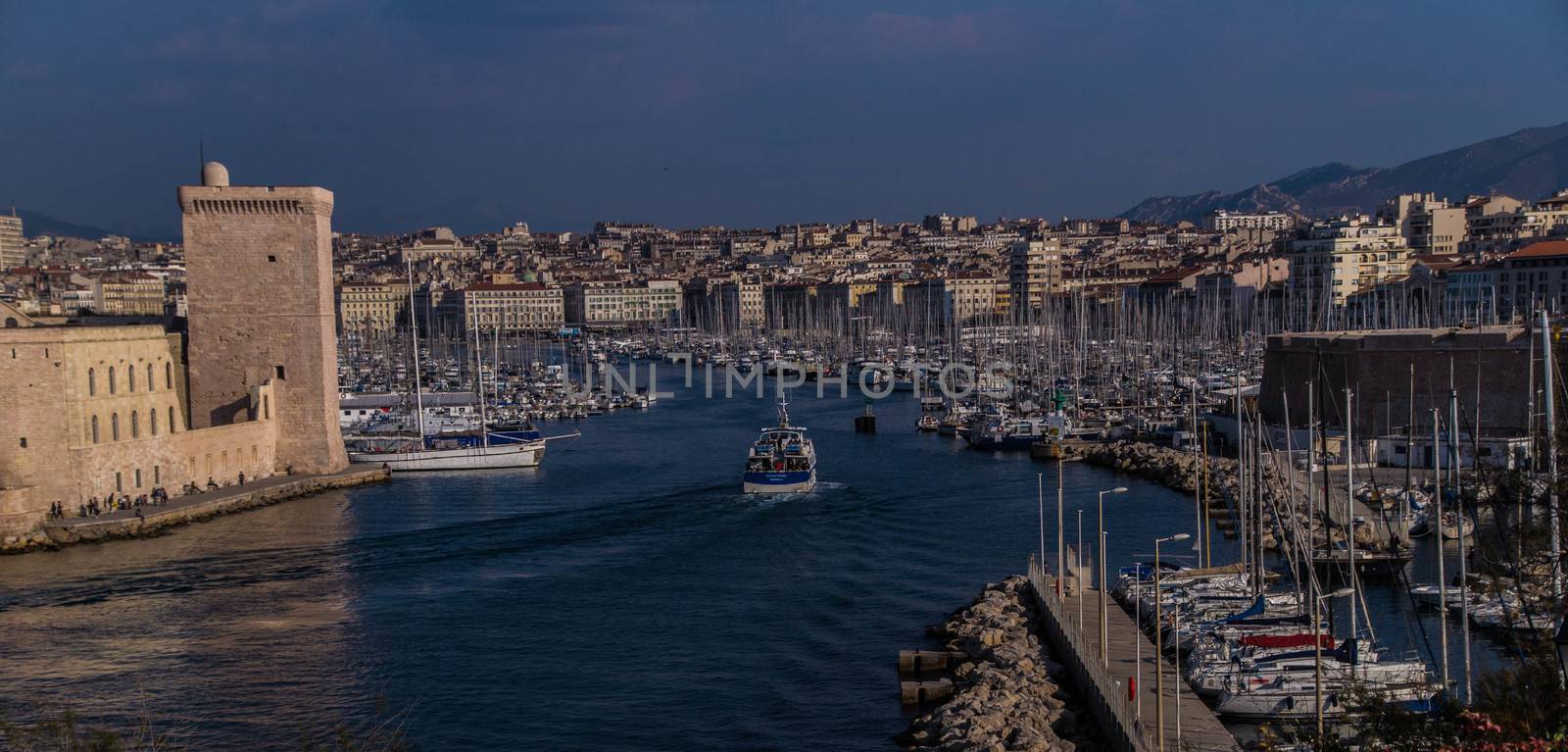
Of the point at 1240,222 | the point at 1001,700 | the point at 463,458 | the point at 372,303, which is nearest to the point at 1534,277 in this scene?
the point at 463,458

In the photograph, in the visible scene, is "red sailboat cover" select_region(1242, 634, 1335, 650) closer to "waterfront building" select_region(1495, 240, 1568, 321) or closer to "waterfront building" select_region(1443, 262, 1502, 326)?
"waterfront building" select_region(1443, 262, 1502, 326)

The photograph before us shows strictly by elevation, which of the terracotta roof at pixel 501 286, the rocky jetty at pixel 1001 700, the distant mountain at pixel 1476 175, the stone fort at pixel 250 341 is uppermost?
the distant mountain at pixel 1476 175

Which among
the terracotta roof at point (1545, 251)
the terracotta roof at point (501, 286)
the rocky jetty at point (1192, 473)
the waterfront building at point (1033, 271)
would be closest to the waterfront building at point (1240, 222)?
the waterfront building at point (1033, 271)

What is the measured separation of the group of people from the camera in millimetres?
16812

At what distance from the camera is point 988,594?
12.7 meters

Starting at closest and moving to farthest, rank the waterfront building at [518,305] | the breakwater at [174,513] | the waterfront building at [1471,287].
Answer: the breakwater at [174,513] < the waterfront building at [1471,287] < the waterfront building at [518,305]

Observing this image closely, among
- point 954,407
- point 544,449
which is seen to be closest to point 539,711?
point 544,449

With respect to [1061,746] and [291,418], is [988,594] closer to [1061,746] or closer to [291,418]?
[1061,746]

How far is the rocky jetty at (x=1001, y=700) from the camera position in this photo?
29.5 ft

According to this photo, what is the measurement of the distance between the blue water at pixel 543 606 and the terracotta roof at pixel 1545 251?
2018 cm

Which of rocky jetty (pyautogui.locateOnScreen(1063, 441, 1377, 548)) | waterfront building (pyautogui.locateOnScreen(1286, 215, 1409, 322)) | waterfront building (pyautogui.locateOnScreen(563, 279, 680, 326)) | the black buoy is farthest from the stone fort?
waterfront building (pyautogui.locateOnScreen(563, 279, 680, 326))

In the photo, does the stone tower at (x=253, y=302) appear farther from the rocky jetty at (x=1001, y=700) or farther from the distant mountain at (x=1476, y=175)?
the distant mountain at (x=1476, y=175)

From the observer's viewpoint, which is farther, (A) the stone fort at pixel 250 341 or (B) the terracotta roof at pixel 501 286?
(B) the terracotta roof at pixel 501 286

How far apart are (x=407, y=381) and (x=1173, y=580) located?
2722cm
